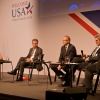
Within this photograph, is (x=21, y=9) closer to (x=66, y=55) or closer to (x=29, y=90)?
(x=66, y=55)

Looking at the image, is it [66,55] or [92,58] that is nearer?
[92,58]

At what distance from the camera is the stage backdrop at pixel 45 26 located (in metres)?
6.20

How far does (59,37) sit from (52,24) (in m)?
0.47

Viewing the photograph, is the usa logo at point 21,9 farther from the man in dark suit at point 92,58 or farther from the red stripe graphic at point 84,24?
the man in dark suit at point 92,58

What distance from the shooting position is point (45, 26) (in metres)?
7.14

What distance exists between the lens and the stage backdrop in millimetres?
6195

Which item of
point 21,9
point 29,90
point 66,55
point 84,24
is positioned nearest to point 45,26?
point 21,9

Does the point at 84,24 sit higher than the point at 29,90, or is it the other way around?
the point at 84,24

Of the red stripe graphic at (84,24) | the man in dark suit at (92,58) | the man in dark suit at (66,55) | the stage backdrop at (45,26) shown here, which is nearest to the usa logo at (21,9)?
the stage backdrop at (45,26)

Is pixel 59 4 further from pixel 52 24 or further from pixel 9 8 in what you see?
pixel 9 8

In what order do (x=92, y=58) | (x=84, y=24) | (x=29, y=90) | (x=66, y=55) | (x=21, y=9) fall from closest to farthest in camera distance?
(x=92, y=58), (x=29, y=90), (x=66, y=55), (x=84, y=24), (x=21, y=9)

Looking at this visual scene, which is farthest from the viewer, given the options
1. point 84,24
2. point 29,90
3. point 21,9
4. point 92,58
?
point 21,9

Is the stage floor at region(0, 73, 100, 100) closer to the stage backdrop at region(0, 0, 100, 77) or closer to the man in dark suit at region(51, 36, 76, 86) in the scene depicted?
the man in dark suit at region(51, 36, 76, 86)

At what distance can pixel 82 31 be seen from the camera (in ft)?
20.6
